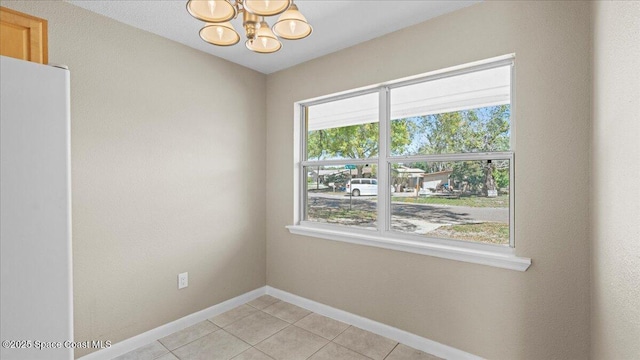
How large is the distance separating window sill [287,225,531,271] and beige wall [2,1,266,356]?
97 centimetres

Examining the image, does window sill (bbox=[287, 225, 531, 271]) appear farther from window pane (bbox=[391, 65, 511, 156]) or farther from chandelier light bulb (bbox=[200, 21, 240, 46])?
chandelier light bulb (bbox=[200, 21, 240, 46])

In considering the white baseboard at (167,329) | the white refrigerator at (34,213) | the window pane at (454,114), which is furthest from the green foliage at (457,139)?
the white refrigerator at (34,213)

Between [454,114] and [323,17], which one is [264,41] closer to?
[323,17]

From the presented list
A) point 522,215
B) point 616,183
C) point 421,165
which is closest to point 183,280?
point 421,165

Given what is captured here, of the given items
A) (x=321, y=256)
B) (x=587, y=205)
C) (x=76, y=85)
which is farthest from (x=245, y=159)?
(x=587, y=205)

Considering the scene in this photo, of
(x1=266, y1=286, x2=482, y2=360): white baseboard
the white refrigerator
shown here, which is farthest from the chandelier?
(x1=266, y1=286, x2=482, y2=360): white baseboard

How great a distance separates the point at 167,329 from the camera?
2.32 metres

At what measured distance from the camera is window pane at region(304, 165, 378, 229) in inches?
100

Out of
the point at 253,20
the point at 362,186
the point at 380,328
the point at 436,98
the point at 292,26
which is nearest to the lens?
the point at 253,20

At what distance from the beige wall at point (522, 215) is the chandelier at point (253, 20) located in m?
1.10

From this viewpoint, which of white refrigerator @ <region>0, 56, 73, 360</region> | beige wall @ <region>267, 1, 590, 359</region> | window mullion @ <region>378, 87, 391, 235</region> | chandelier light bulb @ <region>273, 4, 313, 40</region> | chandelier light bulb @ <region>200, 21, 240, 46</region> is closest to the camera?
white refrigerator @ <region>0, 56, 73, 360</region>

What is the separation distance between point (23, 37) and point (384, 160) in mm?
2129

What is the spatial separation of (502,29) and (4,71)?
237cm

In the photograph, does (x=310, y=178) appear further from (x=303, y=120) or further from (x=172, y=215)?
(x=172, y=215)
